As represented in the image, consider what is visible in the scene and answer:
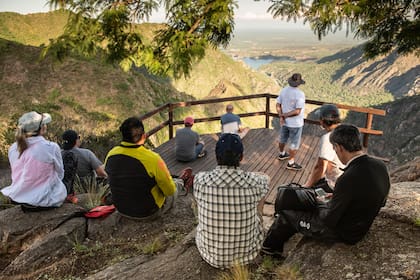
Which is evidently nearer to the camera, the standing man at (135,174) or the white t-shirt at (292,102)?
the standing man at (135,174)

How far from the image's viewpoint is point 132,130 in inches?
147

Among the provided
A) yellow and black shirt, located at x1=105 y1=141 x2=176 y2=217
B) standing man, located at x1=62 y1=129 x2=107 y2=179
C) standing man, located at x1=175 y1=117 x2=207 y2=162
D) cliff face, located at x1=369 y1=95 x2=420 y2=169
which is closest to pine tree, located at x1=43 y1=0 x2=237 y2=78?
yellow and black shirt, located at x1=105 y1=141 x2=176 y2=217

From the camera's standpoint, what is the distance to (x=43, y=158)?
4035mm

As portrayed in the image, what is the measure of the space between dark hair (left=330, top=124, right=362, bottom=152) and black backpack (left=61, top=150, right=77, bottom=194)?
3541mm

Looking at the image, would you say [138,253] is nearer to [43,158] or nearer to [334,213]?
[43,158]

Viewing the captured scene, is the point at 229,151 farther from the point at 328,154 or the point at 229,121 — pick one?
the point at 229,121

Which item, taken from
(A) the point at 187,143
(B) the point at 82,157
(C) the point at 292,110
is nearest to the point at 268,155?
Result: (C) the point at 292,110

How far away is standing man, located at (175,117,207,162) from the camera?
7094 mm

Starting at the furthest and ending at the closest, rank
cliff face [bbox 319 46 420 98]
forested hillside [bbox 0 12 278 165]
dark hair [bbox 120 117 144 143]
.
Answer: cliff face [bbox 319 46 420 98] < forested hillside [bbox 0 12 278 165] < dark hair [bbox 120 117 144 143]

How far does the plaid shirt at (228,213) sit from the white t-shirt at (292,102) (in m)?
3.51

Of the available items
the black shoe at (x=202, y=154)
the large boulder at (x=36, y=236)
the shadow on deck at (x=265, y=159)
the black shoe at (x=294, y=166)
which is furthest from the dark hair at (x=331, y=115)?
the black shoe at (x=202, y=154)

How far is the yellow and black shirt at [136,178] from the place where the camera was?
380 centimetres

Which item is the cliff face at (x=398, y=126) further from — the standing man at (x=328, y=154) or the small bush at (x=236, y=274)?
the small bush at (x=236, y=274)

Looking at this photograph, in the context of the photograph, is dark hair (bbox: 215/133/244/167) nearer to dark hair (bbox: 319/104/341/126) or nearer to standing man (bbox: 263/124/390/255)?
standing man (bbox: 263/124/390/255)
